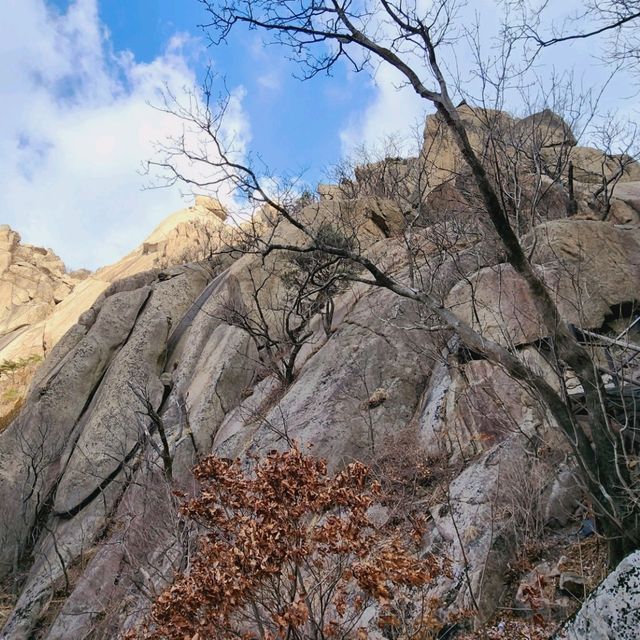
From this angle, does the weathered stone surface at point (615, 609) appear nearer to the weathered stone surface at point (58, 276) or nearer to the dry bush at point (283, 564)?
the dry bush at point (283, 564)

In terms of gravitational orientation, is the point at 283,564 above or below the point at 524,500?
below

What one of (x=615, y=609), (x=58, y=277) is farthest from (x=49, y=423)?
(x=58, y=277)

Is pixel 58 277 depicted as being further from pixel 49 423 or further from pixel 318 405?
pixel 318 405

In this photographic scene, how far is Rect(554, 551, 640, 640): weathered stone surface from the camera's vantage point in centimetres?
263

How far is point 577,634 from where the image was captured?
285cm

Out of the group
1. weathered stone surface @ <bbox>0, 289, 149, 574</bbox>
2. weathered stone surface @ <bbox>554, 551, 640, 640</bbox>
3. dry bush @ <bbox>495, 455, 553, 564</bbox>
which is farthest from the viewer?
weathered stone surface @ <bbox>0, 289, 149, 574</bbox>

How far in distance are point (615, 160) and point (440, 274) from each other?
10.3 m

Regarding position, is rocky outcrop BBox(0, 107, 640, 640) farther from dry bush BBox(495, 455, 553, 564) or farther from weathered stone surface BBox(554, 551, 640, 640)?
weathered stone surface BBox(554, 551, 640, 640)

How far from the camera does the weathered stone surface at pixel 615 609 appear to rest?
8.64ft

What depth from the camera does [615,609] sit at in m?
2.70

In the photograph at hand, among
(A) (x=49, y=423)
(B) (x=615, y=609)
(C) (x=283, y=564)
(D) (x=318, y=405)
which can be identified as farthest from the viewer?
(A) (x=49, y=423)

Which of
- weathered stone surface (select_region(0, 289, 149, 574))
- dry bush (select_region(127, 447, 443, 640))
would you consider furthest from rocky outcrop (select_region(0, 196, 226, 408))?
dry bush (select_region(127, 447, 443, 640))

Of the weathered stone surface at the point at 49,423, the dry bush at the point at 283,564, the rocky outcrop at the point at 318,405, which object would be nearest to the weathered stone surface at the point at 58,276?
the weathered stone surface at the point at 49,423

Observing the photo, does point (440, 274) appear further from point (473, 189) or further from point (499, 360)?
point (499, 360)
